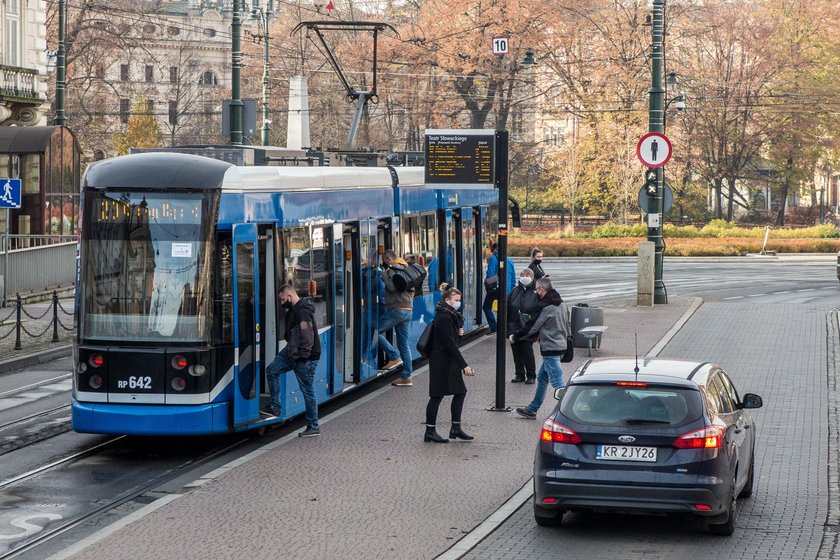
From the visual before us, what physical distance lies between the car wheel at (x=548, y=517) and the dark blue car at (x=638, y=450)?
1 cm

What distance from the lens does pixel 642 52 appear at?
61.9 meters

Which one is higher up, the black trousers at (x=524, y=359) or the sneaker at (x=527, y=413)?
the black trousers at (x=524, y=359)

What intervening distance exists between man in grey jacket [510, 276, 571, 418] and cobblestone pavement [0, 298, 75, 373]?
891 cm

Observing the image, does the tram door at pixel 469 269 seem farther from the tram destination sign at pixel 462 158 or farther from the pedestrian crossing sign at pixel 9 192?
the pedestrian crossing sign at pixel 9 192

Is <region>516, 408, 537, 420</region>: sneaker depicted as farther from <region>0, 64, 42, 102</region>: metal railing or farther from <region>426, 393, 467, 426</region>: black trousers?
<region>0, 64, 42, 102</region>: metal railing

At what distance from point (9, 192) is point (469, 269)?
8.32 m

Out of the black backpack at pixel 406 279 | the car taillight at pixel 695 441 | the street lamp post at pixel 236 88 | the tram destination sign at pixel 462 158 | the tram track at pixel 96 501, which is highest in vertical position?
the street lamp post at pixel 236 88

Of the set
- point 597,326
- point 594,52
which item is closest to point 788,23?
point 594,52

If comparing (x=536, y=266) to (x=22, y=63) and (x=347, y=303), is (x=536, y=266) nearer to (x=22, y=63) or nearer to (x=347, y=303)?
(x=347, y=303)

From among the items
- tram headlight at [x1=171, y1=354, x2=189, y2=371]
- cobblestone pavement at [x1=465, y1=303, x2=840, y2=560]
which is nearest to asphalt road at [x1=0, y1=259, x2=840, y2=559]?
cobblestone pavement at [x1=465, y1=303, x2=840, y2=560]

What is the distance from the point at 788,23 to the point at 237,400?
6512 cm

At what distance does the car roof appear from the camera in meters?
10.4

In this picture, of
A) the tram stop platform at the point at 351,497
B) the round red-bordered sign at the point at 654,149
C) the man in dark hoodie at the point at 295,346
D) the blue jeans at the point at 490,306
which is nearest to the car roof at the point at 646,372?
the tram stop platform at the point at 351,497

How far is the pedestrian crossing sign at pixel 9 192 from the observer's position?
80.9 feet
